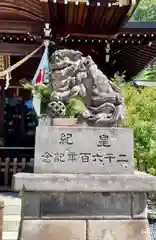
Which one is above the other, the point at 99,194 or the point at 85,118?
the point at 85,118

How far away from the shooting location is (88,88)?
4.51 meters

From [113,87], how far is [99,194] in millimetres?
1221

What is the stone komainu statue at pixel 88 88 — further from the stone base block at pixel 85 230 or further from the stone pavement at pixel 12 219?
the stone pavement at pixel 12 219

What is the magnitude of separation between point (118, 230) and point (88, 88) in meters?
1.57

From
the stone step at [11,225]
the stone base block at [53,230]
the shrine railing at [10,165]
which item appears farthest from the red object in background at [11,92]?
the stone base block at [53,230]

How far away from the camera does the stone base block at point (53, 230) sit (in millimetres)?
4016

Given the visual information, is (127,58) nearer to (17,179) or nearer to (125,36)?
(125,36)

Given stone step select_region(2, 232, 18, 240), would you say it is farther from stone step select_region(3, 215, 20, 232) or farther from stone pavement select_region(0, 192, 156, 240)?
stone step select_region(3, 215, 20, 232)

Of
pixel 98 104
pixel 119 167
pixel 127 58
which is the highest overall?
pixel 127 58

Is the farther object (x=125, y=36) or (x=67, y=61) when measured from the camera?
(x=125, y=36)

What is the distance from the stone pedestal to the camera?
400cm

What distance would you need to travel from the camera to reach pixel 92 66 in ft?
14.9

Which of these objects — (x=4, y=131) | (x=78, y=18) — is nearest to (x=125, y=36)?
(x=78, y=18)

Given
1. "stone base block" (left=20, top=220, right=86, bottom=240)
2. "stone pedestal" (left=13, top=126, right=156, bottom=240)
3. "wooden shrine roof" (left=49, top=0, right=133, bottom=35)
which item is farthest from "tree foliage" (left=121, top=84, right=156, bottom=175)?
"stone base block" (left=20, top=220, right=86, bottom=240)
